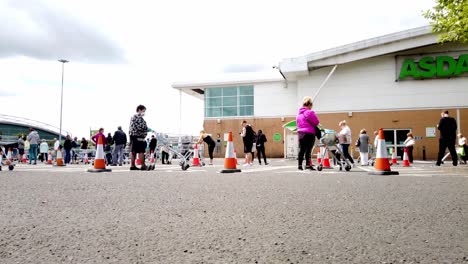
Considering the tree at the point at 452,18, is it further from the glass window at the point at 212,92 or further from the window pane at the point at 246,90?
the glass window at the point at 212,92

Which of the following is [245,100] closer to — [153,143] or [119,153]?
[119,153]

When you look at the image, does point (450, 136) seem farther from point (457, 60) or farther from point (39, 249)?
point (457, 60)

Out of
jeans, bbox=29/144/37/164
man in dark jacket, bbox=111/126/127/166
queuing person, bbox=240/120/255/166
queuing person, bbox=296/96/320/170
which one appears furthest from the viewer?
jeans, bbox=29/144/37/164

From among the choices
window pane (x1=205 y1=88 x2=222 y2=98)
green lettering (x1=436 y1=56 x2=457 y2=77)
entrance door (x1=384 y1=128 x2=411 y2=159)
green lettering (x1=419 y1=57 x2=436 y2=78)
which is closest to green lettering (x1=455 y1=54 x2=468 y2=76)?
green lettering (x1=436 y1=56 x2=457 y2=77)

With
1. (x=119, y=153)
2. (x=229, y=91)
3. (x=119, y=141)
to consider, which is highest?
(x=229, y=91)

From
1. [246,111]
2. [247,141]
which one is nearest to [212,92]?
[246,111]

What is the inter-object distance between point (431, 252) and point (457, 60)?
3110 cm

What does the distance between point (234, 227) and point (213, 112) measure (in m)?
35.1

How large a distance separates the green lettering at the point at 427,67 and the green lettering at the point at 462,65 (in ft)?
5.12

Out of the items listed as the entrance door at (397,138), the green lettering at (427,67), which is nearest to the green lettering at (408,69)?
the green lettering at (427,67)

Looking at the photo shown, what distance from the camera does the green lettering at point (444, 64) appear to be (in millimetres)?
28766

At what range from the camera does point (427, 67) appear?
95.9 ft

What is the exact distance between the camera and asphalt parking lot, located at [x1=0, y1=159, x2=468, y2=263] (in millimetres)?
2273

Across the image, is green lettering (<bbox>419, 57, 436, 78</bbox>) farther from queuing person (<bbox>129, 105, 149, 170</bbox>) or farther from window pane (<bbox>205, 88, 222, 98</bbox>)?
queuing person (<bbox>129, 105, 149, 170</bbox>)
